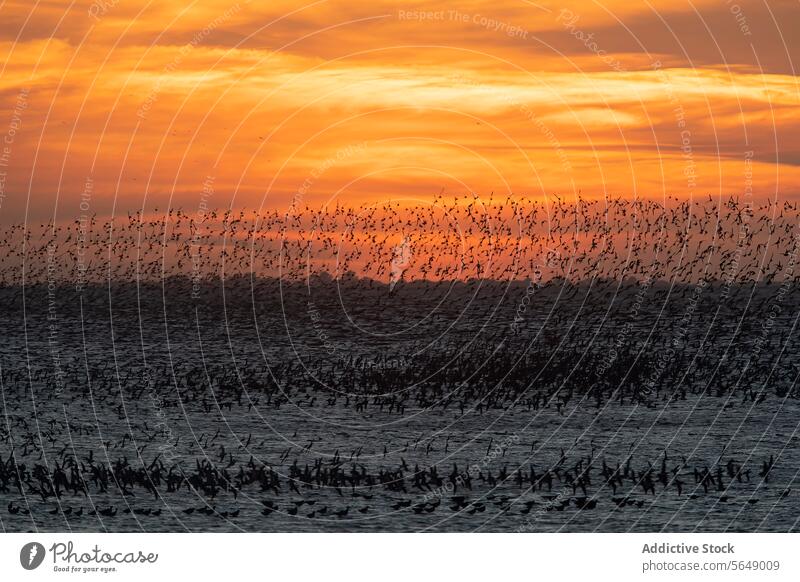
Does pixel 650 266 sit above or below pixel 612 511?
above

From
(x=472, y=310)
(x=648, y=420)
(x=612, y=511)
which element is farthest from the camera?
(x=472, y=310)

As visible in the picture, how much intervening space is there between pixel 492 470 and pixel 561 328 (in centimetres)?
1573

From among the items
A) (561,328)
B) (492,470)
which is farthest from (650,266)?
(492,470)

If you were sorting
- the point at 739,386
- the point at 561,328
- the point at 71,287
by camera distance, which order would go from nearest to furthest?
the point at 739,386 → the point at 561,328 → the point at 71,287

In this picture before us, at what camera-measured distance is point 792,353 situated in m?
31.6

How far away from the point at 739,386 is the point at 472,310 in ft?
39.9

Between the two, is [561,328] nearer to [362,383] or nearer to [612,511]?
[362,383]

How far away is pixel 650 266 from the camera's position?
3931cm

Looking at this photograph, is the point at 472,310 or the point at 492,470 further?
the point at 472,310
